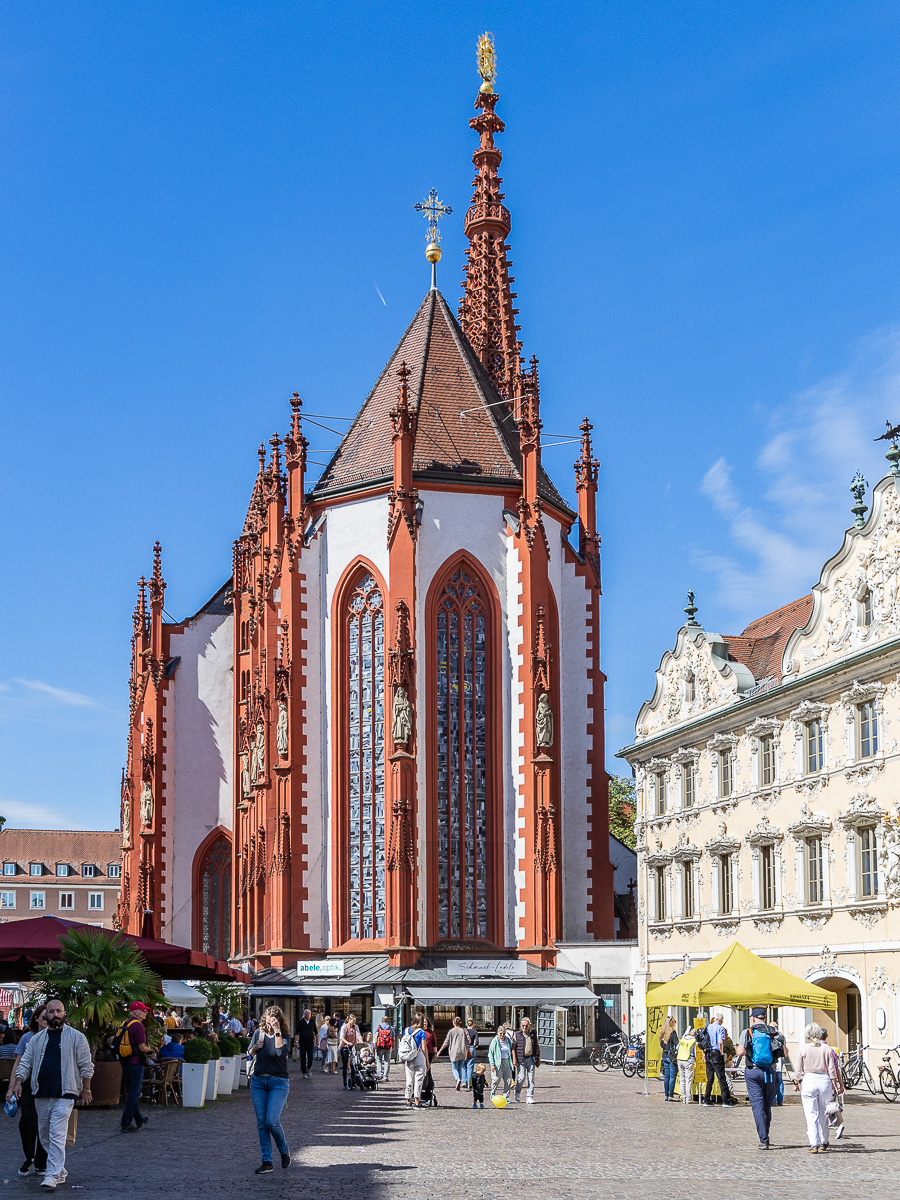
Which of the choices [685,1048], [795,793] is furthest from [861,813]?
[685,1048]

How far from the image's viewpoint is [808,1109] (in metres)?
18.6

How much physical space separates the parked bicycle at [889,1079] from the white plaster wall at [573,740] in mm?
19374

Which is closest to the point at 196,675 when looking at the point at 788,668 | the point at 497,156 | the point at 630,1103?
the point at 497,156

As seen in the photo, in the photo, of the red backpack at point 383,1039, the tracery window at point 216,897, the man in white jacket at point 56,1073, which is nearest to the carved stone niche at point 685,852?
the red backpack at point 383,1039

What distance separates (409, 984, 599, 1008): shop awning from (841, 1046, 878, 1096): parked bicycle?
11.5m

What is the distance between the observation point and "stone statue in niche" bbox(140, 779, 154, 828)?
59.1 meters

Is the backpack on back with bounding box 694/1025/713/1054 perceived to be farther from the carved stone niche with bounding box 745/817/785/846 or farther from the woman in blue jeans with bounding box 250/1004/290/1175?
the woman in blue jeans with bounding box 250/1004/290/1175

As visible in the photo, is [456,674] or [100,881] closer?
[456,674]

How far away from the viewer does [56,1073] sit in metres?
14.4

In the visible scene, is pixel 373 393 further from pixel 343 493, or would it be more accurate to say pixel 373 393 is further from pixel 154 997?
pixel 154 997

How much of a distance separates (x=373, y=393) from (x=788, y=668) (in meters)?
22.8

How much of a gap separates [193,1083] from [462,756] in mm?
24320

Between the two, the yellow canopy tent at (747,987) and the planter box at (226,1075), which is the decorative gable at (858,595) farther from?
the planter box at (226,1075)

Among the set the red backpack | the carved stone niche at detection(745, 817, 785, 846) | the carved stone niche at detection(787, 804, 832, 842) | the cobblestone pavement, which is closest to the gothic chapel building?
the carved stone niche at detection(745, 817, 785, 846)
